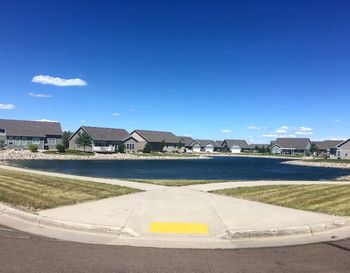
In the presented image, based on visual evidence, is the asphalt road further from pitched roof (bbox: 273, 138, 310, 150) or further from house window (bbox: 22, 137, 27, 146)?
pitched roof (bbox: 273, 138, 310, 150)

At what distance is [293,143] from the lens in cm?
15075

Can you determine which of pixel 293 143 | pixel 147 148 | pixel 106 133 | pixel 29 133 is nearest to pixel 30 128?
pixel 29 133

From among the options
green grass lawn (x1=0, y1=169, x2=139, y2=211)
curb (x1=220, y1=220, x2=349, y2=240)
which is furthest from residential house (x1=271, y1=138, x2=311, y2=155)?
curb (x1=220, y1=220, x2=349, y2=240)

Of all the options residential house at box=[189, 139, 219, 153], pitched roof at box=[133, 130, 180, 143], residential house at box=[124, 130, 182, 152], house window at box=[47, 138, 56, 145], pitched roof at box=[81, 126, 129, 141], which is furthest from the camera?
residential house at box=[189, 139, 219, 153]

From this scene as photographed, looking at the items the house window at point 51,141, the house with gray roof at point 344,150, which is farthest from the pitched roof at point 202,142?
the house window at point 51,141

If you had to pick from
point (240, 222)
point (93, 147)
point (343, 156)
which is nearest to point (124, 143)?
point (93, 147)

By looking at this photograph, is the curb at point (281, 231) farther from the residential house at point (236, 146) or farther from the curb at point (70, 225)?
the residential house at point (236, 146)

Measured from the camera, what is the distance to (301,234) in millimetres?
9461

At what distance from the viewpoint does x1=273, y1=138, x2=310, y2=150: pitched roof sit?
146875mm

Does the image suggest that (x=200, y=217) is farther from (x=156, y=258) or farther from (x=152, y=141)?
(x=152, y=141)

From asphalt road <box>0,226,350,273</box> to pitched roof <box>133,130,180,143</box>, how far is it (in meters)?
104

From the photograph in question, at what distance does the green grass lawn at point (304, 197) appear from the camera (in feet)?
41.3

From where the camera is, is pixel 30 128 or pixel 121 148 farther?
pixel 121 148

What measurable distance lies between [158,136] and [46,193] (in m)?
105
